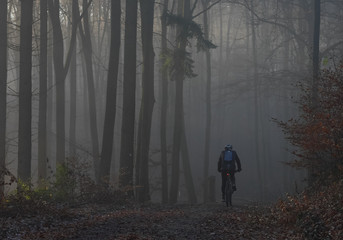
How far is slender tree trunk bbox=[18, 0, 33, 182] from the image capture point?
52.1ft

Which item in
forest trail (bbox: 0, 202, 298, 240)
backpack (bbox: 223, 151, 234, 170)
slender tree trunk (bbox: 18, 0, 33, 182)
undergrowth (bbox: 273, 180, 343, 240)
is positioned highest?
slender tree trunk (bbox: 18, 0, 33, 182)

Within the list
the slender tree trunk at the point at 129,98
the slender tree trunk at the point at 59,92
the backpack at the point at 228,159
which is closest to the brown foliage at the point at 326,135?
the backpack at the point at 228,159

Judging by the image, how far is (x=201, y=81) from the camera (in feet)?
178

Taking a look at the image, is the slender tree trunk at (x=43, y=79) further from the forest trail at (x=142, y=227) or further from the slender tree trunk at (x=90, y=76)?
the forest trail at (x=142, y=227)

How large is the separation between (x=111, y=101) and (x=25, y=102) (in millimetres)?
2839

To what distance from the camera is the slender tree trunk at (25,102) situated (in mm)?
15891

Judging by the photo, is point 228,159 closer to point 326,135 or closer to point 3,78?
point 326,135

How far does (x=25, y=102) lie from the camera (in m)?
15.9

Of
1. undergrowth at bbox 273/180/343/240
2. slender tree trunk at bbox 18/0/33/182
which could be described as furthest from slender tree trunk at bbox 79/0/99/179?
undergrowth at bbox 273/180/343/240

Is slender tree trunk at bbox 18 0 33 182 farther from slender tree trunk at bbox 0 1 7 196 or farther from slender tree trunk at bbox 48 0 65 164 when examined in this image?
slender tree trunk at bbox 48 0 65 164

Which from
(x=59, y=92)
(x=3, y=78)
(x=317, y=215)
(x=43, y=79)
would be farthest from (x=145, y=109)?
(x=317, y=215)

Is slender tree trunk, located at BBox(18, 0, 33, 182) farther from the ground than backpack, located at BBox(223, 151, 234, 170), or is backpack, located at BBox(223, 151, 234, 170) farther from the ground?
slender tree trunk, located at BBox(18, 0, 33, 182)

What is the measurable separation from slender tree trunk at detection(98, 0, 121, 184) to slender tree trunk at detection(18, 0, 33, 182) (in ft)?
8.23

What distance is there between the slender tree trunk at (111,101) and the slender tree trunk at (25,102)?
2.51 metres
